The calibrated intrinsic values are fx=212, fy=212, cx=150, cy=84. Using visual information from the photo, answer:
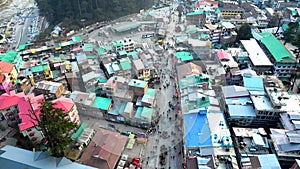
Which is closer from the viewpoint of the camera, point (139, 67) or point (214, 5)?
point (139, 67)

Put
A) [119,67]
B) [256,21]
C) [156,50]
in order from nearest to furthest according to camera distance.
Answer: [119,67]
[156,50]
[256,21]

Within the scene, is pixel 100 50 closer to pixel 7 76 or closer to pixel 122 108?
pixel 7 76

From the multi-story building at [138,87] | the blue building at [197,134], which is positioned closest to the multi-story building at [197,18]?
the multi-story building at [138,87]

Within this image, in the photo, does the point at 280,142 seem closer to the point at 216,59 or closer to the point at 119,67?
the point at 216,59

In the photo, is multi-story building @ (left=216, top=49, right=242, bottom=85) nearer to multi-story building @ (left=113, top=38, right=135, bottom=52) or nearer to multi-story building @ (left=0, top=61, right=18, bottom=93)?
multi-story building @ (left=113, top=38, right=135, bottom=52)

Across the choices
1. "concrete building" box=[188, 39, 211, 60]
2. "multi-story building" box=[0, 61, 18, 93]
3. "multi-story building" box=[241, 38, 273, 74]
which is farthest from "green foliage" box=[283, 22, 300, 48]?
"multi-story building" box=[0, 61, 18, 93]

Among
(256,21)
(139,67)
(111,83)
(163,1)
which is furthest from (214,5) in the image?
(111,83)
